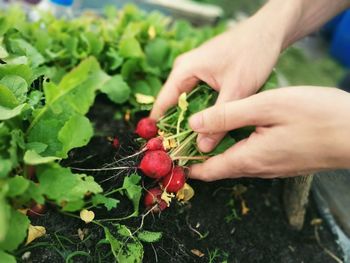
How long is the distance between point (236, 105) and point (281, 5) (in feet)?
1.47

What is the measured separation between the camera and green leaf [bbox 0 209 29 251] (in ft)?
2.74

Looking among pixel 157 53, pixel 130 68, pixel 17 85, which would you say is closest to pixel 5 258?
pixel 17 85

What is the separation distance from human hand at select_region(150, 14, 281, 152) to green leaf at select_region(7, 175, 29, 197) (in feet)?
1.60

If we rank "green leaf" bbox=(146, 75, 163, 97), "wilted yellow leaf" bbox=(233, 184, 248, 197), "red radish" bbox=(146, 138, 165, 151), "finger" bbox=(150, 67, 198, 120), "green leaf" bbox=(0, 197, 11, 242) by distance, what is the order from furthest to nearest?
"green leaf" bbox=(146, 75, 163, 97) < "wilted yellow leaf" bbox=(233, 184, 248, 197) < "finger" bbox=(150, 67, 198, 120) < "red radish" bbox=(146, 138, 165, 151) < "green leaf" bbox=(0, 197, 11, 242)

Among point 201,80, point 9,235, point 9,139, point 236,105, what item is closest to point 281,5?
point 201,80

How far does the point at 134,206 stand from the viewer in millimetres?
1097

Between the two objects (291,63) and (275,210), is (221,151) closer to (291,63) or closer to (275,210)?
(275,210)

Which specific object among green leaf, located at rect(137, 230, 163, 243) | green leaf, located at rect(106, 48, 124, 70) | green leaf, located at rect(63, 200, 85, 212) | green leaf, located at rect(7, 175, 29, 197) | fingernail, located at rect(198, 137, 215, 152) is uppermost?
green leaf, located at rect(7, 175, 29, 197)

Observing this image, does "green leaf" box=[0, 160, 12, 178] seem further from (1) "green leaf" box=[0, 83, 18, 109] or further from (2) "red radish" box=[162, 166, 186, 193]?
(2) "red radish" box=[162, 166, 186, 193]

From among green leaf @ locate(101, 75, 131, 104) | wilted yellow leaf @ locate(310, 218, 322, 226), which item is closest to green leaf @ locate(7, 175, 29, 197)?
green leaf @ locate(101, 75, 131, 104)

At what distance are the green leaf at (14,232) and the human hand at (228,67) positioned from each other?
50cm

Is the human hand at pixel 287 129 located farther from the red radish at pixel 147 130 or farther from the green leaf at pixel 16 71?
the green leaf at pixel 16 71

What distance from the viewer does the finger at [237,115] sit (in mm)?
989

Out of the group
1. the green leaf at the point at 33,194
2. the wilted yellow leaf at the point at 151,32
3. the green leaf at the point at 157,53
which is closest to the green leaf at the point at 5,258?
the green leaf at the point at 33,194
